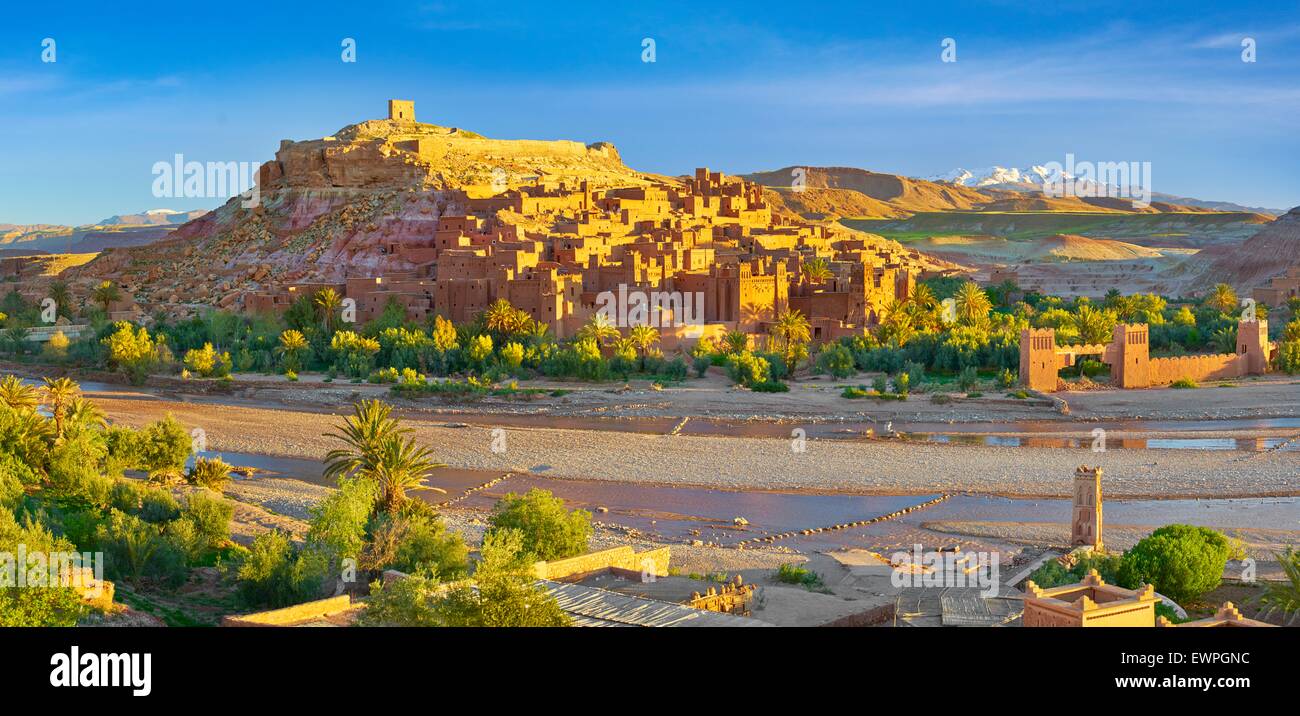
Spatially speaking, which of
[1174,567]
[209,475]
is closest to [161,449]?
[209,475]

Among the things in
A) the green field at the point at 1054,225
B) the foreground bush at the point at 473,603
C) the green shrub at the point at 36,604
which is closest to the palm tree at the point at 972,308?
the foreground bush at the point at 473,603

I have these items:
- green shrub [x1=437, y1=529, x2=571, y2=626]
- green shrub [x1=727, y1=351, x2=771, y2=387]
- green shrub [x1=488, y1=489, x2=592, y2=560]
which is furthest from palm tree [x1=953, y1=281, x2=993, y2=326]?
green shrub [x1=437, y1=529, x2=571, y2=626]

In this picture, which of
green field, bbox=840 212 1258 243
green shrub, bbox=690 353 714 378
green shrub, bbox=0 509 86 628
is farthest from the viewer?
green field, bbox=840 212 1258 243

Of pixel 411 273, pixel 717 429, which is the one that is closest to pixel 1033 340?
pixel 717 429

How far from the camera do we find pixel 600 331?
1522 inches

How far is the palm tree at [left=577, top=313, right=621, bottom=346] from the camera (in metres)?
38.7

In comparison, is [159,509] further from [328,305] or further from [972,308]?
[972,308]

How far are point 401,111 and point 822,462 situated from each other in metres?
46.1

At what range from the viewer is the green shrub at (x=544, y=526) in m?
15.3

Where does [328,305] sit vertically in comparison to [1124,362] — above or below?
above

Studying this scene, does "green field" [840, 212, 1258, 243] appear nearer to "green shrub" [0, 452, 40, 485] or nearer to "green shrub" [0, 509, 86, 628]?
"green shrub" [0, 452, 40, 485]

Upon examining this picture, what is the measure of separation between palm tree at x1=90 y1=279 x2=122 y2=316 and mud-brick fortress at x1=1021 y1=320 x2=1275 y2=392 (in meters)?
34.3
